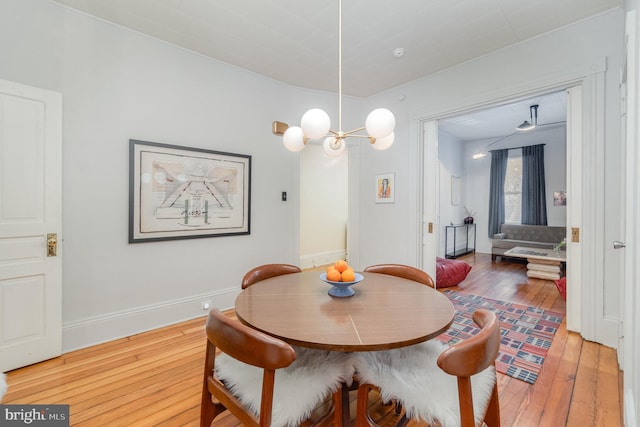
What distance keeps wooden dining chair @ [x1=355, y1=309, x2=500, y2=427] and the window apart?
6294 mm

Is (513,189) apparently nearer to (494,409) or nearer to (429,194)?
(429,194)

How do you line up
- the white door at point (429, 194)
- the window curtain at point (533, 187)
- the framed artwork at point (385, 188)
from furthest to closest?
the window curtain at point (533, 187) → the framed artwork at point (385, 188) → the white door at point (429, 194)

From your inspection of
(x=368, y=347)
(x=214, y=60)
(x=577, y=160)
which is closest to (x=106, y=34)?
(x=214, y=60)

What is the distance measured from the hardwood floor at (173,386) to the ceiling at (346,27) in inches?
112

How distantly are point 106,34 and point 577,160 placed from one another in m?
4.37

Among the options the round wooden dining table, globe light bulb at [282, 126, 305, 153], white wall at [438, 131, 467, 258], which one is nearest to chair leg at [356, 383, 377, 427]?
the round wooden dining table

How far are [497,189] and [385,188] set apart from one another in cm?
415

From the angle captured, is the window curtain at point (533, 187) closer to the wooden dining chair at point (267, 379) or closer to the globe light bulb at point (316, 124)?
the globe light bulb at point (316, 124)

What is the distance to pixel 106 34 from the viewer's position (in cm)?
246

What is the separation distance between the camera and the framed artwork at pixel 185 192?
264 centimetres

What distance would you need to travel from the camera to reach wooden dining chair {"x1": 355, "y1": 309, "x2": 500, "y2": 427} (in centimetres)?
95

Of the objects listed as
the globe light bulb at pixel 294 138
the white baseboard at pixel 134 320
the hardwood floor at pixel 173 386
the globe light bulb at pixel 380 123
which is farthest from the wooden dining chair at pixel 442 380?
the white baseboard at pixel 134 320

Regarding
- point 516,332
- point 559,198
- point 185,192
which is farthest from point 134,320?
point 559,198

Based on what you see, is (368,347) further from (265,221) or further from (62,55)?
(62,55)
